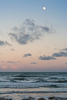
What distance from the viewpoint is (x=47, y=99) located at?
16.8 meters

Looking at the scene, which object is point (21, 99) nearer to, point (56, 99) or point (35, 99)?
point (35, 99)

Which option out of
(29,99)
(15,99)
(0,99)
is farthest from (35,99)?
(0,99)

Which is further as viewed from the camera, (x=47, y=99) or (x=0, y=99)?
(x=47, y=99)

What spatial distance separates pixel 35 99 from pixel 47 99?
119 cm

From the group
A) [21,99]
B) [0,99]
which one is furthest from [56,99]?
[0,99]

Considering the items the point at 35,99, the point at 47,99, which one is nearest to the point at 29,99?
the point at 35,99

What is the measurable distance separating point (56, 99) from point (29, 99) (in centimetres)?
261

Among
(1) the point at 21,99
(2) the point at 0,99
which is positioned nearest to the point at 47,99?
(1) the point at 21,99

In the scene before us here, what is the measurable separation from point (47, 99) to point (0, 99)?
15.0 feet

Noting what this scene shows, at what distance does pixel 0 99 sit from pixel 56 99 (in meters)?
5.32

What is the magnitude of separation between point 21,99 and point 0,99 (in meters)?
2.06

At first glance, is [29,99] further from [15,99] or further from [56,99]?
[56,99]

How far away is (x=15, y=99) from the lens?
16672 mm

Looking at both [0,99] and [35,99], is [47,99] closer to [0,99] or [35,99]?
[35,99]
